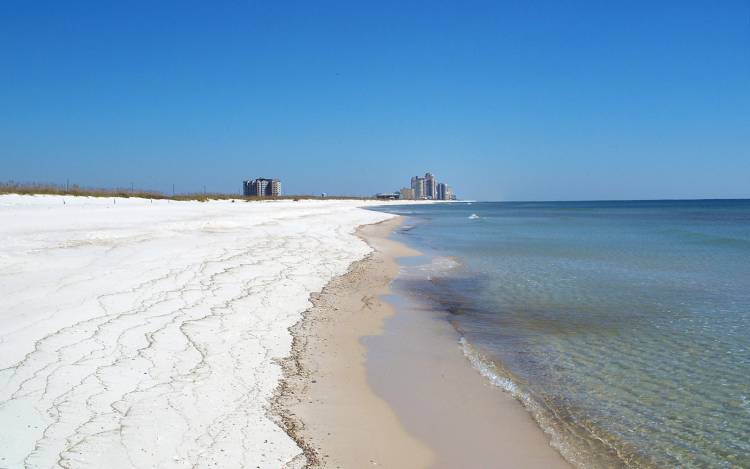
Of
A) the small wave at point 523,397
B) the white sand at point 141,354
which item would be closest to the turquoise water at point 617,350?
the small wave at point 523,397

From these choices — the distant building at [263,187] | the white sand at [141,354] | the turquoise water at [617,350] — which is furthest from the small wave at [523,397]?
the distant building at [263,187]

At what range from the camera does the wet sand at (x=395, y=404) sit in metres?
3.92

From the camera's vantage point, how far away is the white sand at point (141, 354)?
346 cm

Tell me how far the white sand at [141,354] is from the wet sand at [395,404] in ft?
0.99

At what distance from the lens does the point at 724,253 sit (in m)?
19.2

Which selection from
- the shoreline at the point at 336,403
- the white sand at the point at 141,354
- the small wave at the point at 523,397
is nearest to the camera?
the white sand at the point at 141,354

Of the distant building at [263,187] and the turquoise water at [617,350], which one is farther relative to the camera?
the distant building at [263,187]

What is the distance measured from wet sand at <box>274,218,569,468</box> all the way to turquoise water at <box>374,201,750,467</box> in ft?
1.03

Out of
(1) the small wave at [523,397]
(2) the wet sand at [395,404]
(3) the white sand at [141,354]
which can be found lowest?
(1) the small wave at [523,397]

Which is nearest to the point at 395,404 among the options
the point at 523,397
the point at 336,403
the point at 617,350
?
the point at 336,403

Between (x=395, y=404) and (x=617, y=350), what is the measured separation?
3483 millimetres

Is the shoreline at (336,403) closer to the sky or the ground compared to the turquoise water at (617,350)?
closer to the sky

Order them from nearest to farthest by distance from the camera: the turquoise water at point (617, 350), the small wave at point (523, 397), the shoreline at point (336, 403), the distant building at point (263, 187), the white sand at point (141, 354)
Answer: the white sand at point (141, 354) → the shoreline at point (336, 403) → the small wave at point (523, 397) → the turquoise water at point (617, 350) → the distant building at point (263, 187)

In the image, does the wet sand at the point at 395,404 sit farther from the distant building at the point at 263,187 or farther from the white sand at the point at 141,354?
the distant building at the point at 263,187
